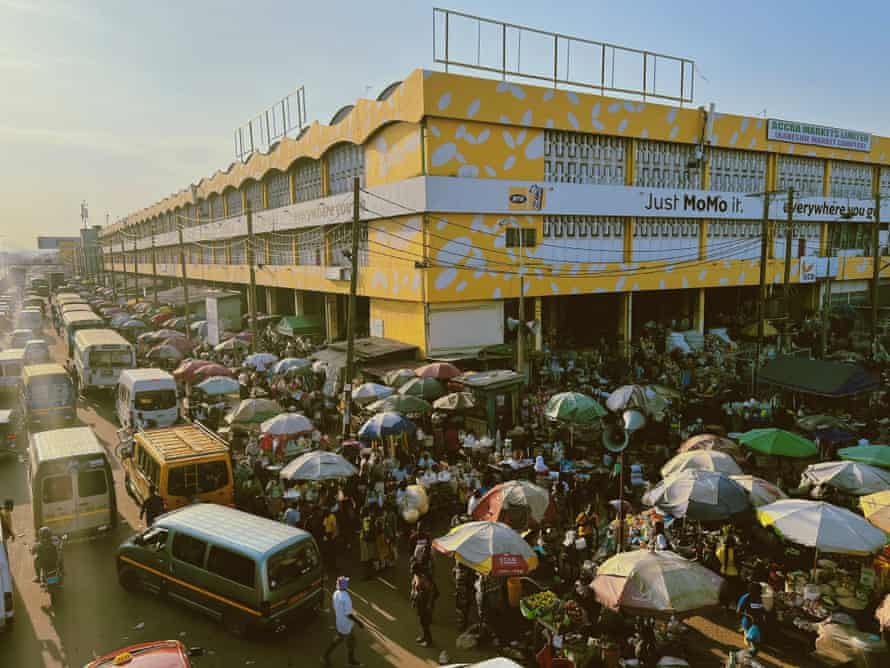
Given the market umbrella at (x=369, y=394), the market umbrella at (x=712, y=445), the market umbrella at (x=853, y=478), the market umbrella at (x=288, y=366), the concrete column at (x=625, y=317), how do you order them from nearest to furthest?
the market umbrella at (x=853, y=478) < the market umbrella at (x=712, y=445) < the market umbrella at (x=369, y=394) < the market umbrella at (x=288, y=366) < the concrete column at (x=625, y=317)

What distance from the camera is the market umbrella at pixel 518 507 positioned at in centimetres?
1097

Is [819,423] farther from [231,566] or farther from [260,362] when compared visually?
[260,362]

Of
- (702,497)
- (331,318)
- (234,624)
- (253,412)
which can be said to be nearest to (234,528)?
(234,624)

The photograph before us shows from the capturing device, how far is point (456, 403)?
59.3 feet

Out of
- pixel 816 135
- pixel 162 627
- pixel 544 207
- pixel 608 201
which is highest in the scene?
pixel 816 135

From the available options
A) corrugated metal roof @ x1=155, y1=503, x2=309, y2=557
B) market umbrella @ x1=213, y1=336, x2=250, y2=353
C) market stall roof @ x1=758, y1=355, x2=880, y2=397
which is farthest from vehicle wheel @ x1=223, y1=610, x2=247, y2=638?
market umbrella @ x1=213, y1=336, x2=250, y2=353

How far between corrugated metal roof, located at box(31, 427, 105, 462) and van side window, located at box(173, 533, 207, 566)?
4.45 metres

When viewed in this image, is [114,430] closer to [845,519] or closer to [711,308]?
[845,519]

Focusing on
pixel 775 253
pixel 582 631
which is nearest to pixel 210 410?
pixel 582 631

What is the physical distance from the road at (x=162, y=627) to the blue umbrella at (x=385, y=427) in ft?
11.9

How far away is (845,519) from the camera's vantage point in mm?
9836

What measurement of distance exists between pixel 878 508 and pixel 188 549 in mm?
11883

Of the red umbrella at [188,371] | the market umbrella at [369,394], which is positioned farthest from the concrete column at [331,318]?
the market umbrella at [369,394]

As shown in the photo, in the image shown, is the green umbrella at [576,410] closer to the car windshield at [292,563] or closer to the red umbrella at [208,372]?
the car windshield at [292,563]
